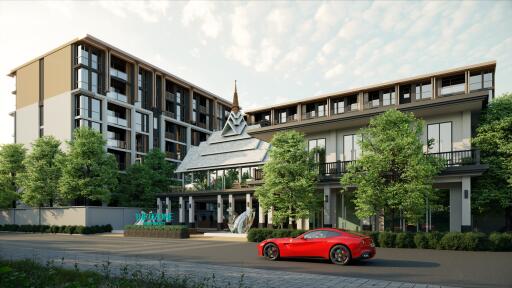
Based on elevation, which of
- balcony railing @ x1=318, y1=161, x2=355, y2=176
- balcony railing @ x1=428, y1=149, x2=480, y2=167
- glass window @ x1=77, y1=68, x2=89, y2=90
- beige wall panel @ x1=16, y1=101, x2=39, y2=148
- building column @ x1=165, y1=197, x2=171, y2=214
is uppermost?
glass window @ x1=77, y1=68, x2=89, y2=90

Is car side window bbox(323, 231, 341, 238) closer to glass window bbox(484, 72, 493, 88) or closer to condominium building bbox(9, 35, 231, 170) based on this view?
glass window bbox(484, 72, 493, 88)

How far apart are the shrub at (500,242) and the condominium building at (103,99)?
46.7 metres

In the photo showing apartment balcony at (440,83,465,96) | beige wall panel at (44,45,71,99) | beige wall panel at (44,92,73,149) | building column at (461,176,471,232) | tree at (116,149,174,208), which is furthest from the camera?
beige wall panel at (44,45,71,99)

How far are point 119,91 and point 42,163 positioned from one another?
1794 centimetres

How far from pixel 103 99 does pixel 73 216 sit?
18361 millimetres

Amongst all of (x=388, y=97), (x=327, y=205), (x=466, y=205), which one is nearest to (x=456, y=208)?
(x=466, y=205)

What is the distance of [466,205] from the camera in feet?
77.3

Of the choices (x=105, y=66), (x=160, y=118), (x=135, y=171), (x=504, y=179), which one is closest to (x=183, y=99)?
(x=160, y=118)

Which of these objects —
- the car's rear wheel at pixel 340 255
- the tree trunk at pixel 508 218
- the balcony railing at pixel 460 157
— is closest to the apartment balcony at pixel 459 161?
the balcony railing at pixel 460 157

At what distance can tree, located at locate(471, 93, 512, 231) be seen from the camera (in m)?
24.5

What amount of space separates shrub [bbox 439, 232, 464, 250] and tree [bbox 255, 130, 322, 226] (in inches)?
353

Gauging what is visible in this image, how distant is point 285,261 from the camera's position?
619 inches

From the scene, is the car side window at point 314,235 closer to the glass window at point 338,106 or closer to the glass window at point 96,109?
the glass window at point 338,106

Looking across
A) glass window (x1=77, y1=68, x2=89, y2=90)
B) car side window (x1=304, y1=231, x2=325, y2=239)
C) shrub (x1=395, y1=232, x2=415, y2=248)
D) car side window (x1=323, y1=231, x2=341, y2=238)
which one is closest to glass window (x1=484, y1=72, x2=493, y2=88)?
shrub (x1=395, y1=232, x2=415, y2=248)
